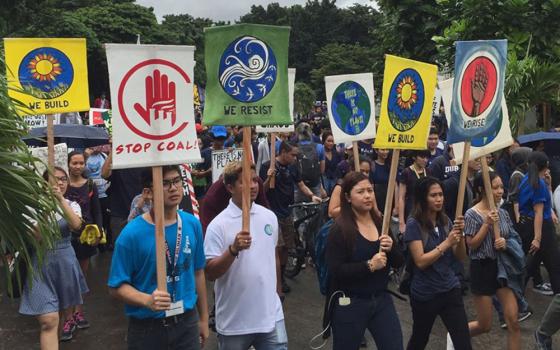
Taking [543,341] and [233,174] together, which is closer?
[233,174]

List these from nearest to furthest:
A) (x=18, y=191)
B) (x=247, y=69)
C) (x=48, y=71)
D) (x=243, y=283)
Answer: (x=18, y=191)
(x=247, y=69)
(x=243, y=283)
(x=48, y=71)

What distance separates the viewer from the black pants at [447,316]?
4566 mm

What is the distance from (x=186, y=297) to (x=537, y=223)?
3.99 m

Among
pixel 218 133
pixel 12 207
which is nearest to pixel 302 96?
pixel 218 133

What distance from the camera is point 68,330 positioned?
20.4 feet

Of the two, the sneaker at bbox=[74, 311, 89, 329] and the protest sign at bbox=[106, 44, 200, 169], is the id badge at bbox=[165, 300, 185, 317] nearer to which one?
the protest sign at bbox=[106, 44, 200, 169]

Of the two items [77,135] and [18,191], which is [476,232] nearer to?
[18,191]

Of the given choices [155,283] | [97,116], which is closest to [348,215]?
[155,283]

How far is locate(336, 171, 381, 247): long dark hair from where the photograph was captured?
429 cm

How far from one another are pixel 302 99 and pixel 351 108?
3840 centimetres

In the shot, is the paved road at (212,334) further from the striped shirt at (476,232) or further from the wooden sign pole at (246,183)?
the wooden sign pole at (246,183)

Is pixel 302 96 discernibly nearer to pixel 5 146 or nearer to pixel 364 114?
pixel 364 114

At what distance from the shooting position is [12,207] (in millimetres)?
3158

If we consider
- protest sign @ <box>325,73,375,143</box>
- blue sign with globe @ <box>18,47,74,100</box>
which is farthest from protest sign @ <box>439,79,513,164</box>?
blue sign with globe @ <box>18,47,74,100</box>
